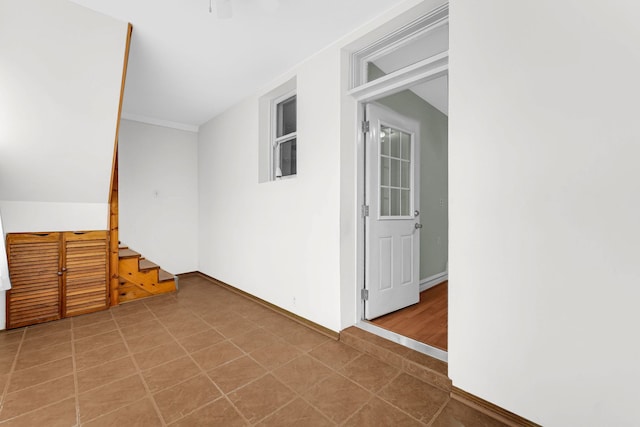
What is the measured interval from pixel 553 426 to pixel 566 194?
1.18 metres

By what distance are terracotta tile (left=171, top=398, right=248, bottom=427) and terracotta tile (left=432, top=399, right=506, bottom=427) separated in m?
1.11

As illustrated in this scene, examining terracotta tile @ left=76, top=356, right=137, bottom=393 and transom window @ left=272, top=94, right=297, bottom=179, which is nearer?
terracotta tile @ left=76, top=356, right=137, bottom=393

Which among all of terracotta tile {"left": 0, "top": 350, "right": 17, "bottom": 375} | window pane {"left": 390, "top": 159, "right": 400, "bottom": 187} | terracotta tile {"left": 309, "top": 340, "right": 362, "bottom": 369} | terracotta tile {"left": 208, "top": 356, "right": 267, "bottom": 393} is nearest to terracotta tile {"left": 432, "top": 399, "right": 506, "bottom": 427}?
terracotta tile {"left": 309, "top": 340, "right": 362, "bottom": 369}

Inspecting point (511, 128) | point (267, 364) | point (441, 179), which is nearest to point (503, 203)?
point (511, 128)

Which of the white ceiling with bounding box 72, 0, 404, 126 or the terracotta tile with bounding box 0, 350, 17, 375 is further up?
the white ceiling with bounding box 72, 0, 404, 126

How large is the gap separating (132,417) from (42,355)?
1392mm

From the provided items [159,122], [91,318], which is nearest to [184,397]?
[91,318]

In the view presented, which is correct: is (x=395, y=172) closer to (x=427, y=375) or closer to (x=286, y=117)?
(x=286, y=117)

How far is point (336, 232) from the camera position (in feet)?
8.14

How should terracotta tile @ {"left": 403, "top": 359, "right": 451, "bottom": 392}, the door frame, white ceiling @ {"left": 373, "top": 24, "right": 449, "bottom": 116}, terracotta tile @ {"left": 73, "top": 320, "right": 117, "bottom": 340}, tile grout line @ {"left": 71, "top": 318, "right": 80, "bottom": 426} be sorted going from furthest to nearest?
1. terracotta tile @ {"left": 73, "top": 320, "right": 117, "bottom": 340}
2. white ceiling @ {"left": 373, "top": 24, "right": 449, "bottom": 116}
3. the door frame
4. terracotta tile @ {"left": 403, "top": 359, "right": 451, "bottom": 392}
5. tile grout line @ {"left": 71, "top": 318, "right": 80, "bottom": 426}

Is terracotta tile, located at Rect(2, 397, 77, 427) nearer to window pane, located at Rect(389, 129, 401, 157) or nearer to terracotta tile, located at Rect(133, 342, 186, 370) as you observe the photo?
terracotta tile, located at Rect(133, 342, 186, 370)

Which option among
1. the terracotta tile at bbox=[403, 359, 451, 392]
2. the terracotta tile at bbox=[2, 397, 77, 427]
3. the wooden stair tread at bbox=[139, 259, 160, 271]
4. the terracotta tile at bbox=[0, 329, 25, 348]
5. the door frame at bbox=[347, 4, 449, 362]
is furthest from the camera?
the wooden stair tread at bbox=[139, 259, 160, 271]

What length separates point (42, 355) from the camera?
2.22 meters

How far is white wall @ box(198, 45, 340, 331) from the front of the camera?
255cm
